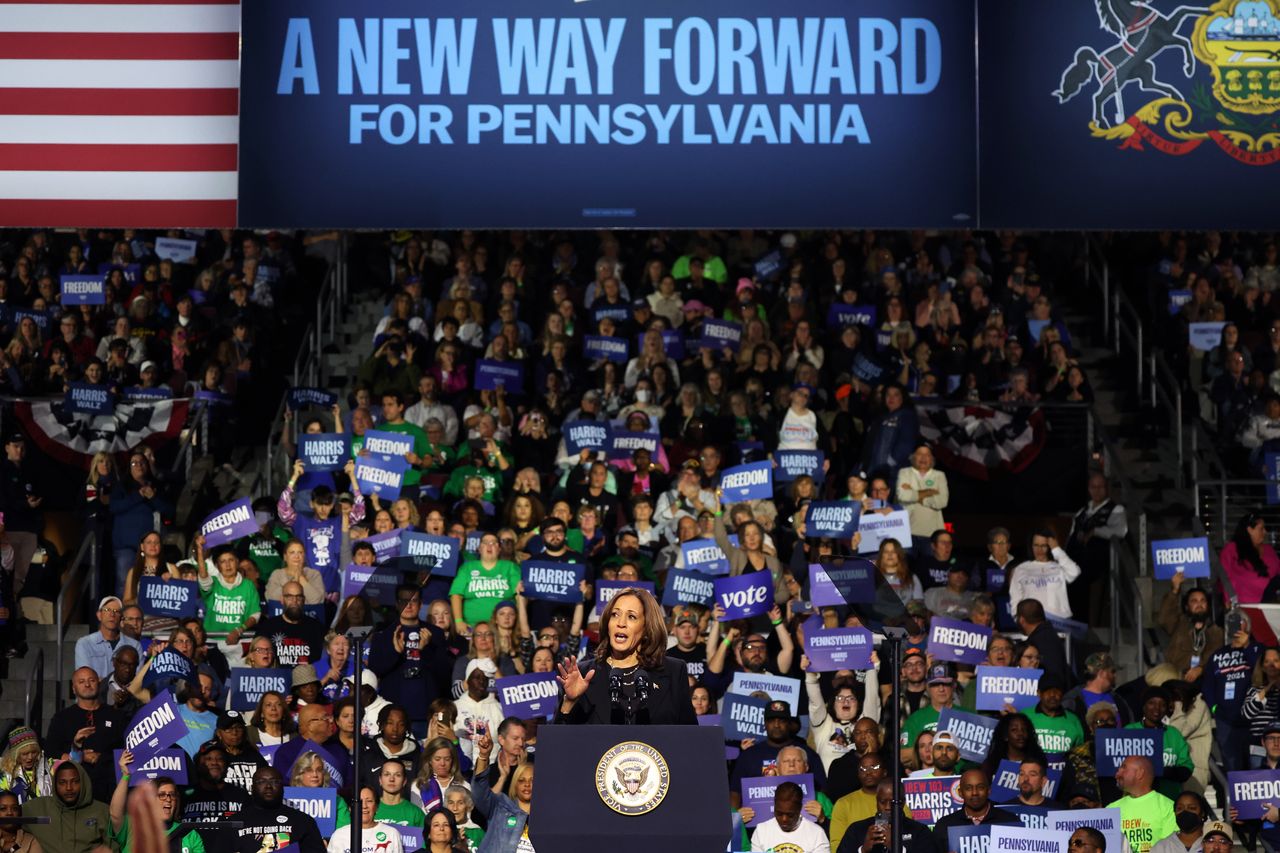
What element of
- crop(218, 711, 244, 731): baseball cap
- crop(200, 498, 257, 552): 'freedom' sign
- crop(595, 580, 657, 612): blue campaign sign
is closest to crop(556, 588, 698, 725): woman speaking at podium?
crop(218, 711, 244, 731): baseball cap

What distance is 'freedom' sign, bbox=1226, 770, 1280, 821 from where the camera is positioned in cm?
1108

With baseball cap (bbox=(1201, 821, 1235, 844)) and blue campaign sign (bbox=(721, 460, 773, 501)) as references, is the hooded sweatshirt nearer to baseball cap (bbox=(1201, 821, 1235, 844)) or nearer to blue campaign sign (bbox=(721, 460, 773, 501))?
blue campaign sign (bbox=(721, 460, 773, 501))

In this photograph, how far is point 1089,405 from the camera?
15.8 m

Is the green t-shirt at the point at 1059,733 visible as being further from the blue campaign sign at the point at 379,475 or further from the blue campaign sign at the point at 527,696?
the blue campaign sign at the point at 379,475

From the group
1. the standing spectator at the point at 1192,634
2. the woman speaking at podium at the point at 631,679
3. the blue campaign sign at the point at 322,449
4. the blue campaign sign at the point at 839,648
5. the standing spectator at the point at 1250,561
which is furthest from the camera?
the blue campaign sign at the point at 322,449

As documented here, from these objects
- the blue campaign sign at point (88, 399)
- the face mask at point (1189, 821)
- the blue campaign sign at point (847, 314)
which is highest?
the blue campaign sign at point (847, 314)

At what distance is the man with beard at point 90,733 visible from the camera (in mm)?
11484

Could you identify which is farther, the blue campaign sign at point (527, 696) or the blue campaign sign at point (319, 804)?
the blue campaign sign at point (527, 696)

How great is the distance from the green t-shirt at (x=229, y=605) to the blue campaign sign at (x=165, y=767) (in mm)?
2186

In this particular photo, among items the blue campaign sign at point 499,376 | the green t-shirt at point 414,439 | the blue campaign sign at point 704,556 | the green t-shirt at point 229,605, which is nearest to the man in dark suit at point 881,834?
the blue campaign sign at point 704,556

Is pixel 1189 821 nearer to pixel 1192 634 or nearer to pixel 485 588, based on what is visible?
pixel 1192 634

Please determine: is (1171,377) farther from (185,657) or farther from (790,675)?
(185,657)

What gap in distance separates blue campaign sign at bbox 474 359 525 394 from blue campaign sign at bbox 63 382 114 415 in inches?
116

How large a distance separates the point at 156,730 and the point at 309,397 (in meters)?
4.72
